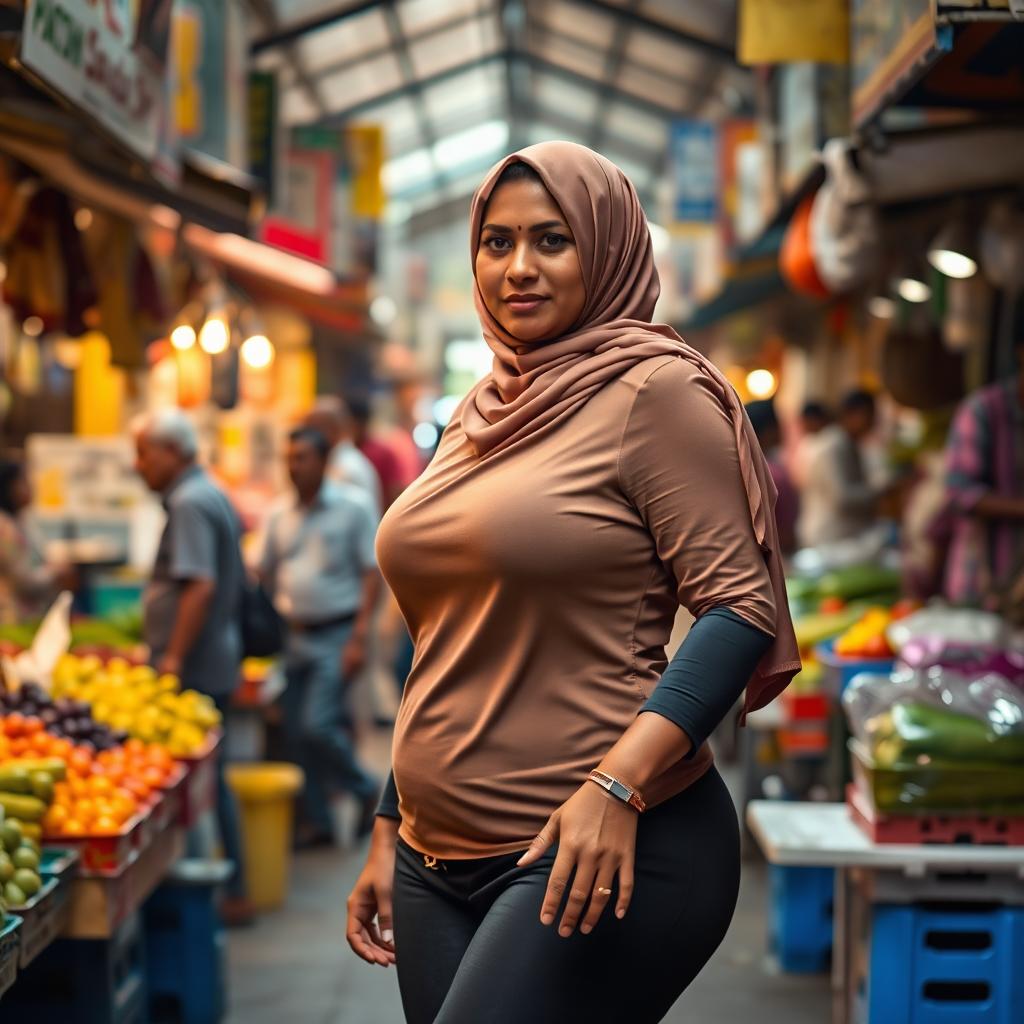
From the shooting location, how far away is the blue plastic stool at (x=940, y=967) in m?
3.90

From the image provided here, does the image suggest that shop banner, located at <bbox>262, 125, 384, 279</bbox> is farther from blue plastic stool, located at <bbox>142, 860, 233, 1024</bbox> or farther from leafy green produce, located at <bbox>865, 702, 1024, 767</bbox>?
leafy green produce, located at <bbox>865, 702, 1024, 767</bbox>

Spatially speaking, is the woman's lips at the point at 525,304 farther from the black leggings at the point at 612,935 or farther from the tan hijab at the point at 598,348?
the black leggings at the point at 612,935

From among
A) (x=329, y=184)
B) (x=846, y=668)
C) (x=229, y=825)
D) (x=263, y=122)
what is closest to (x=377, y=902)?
(x=846, y=668)

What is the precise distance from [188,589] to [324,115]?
1637 cm

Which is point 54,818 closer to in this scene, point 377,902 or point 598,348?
point 377,902

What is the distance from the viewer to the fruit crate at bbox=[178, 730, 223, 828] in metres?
5.12

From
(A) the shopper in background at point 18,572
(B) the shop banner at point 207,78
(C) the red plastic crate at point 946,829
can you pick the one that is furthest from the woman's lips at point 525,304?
(B) the shop banner at point 207,78

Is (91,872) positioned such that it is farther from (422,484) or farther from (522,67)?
(522,67)

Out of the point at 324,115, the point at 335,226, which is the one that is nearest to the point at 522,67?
the point at 324,115

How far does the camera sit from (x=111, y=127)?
533cm

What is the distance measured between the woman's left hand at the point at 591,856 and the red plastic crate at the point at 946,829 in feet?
6.56

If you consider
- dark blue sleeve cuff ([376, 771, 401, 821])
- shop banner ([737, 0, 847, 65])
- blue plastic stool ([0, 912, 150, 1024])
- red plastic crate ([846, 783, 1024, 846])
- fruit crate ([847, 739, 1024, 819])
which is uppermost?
shop banner ([737, 0, 847, 65])

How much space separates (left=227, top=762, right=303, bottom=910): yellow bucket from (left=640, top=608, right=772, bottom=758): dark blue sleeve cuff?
15.6 feet

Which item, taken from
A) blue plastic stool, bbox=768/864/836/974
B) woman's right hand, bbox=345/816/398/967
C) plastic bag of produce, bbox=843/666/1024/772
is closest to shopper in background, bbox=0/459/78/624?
blue plastic stool, bbox=768/864/836/974
